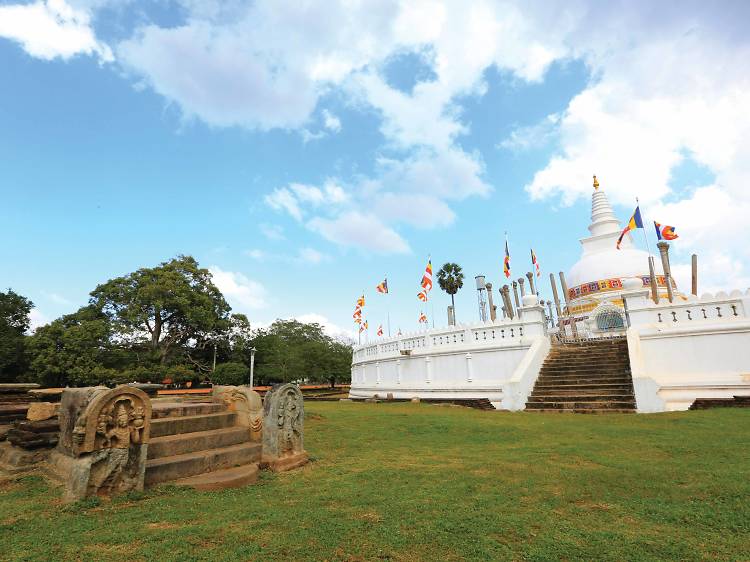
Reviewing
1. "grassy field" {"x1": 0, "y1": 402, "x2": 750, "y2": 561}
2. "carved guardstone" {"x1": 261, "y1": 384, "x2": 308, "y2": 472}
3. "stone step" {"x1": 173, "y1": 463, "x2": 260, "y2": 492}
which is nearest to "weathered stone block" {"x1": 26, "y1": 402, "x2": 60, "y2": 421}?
"grassy field" {"x1": 0, "y1": 402, "x2": 750, "y2": 561}

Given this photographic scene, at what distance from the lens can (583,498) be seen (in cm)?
490

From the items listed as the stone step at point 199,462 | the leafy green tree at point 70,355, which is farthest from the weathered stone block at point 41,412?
the leafy green tree at point 70,355

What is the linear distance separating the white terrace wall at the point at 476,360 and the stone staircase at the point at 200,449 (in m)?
11.8

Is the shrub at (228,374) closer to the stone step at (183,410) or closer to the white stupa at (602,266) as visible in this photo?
the stone step at (183,410)

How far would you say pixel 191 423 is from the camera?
7.14 m

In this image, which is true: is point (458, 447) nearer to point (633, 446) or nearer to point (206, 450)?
point (633, 446)

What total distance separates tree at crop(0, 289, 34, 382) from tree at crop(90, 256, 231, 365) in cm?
725

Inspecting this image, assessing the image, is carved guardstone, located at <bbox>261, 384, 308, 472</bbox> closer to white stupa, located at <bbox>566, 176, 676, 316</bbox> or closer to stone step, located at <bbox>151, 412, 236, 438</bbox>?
stone step, located at <bbox>151, 412, 236, 438</bbox>

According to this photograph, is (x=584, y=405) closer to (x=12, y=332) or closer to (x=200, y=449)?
(x=200, y=449)

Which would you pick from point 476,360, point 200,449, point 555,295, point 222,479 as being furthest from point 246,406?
A: point 555,295

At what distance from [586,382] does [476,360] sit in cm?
507

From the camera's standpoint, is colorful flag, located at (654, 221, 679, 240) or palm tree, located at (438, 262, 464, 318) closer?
colorful flag, located at (654, 221, 679, 240)

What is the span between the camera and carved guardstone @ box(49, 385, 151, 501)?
496 cm

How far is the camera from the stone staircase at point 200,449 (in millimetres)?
5734
